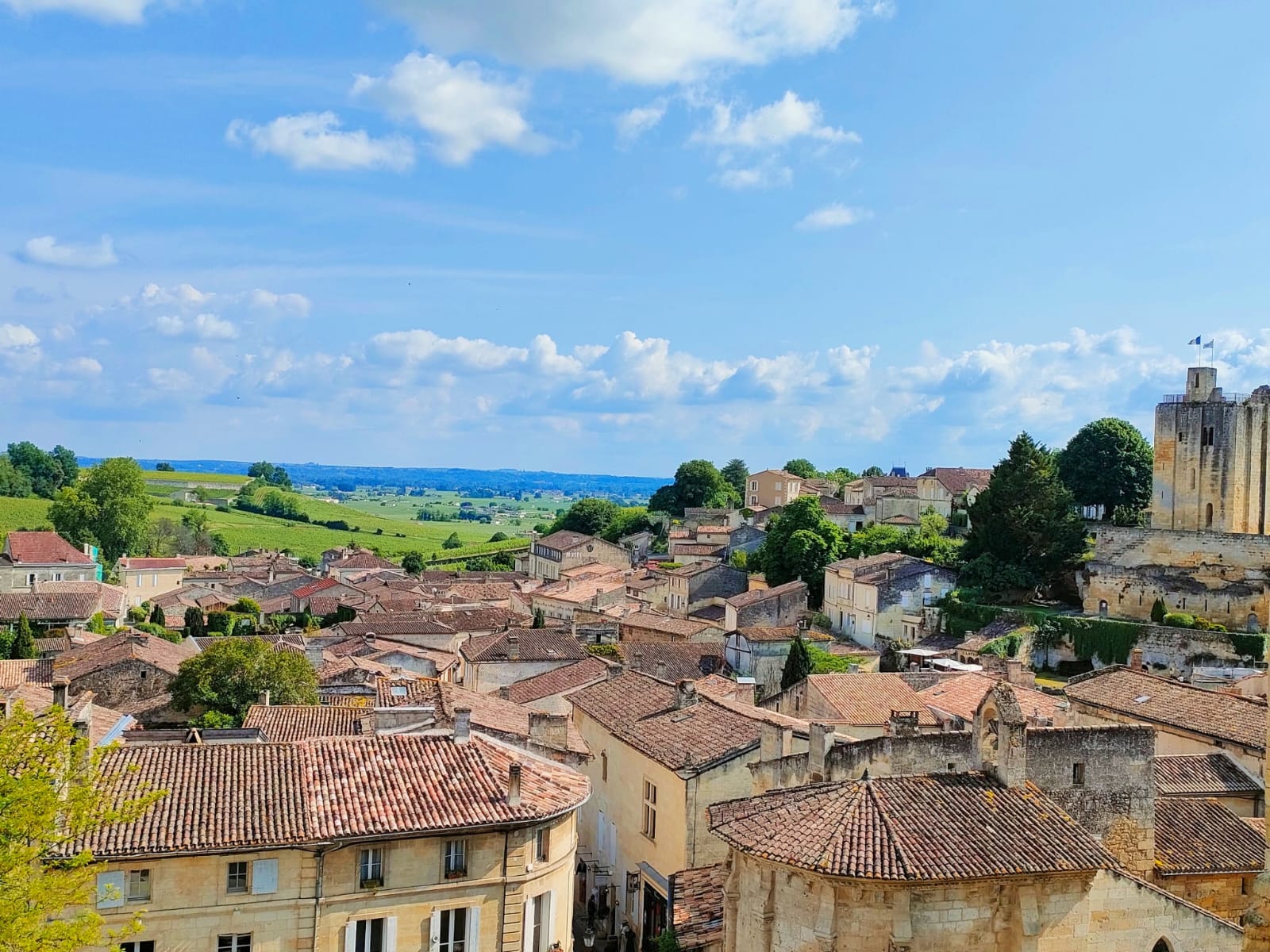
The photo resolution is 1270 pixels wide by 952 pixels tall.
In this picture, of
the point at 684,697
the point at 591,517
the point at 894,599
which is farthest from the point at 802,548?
the point at 591,517

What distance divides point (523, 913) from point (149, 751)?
8.77 meters

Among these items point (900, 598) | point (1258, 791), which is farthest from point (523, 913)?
point (900, 598)

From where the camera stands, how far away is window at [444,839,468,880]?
24000mm

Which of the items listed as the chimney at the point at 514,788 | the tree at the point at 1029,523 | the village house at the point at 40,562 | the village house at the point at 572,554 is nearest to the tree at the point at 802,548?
the tree at the point at 1029,523

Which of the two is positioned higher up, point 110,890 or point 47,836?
point 47,836

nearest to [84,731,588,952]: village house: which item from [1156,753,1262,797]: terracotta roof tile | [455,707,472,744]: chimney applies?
[455,707,472,744]: chimney

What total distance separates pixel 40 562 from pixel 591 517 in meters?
59.9

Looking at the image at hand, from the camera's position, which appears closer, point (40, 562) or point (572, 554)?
point (40, 562)

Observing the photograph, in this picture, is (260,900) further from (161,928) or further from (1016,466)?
(1016,466)

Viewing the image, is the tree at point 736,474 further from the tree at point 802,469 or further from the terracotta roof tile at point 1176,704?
the terracotta roof tile at point 1176,704

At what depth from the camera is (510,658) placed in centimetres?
5953

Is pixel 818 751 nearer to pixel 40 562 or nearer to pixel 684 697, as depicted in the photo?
pixel 684 697

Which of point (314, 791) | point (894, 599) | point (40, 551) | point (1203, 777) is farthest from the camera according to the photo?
point (40, 551)

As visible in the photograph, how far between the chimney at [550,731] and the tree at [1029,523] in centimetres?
4556
